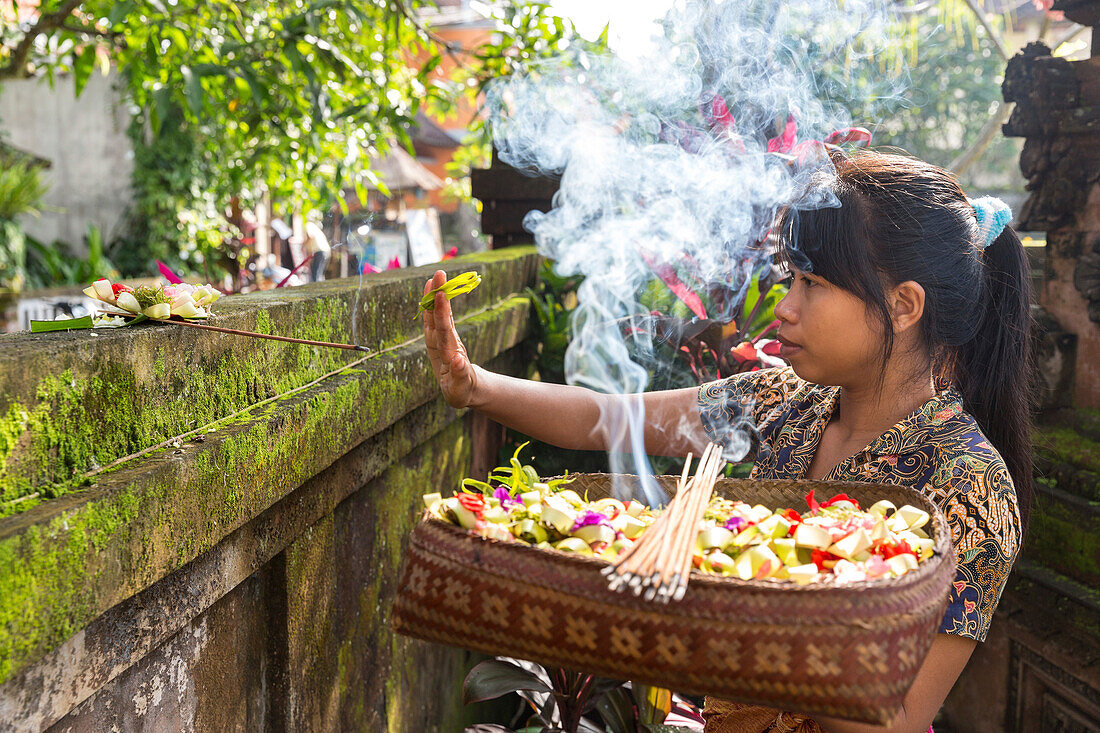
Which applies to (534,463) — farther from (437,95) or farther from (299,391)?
(437,95)

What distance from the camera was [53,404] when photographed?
1.03 metres

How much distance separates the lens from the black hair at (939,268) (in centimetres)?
172

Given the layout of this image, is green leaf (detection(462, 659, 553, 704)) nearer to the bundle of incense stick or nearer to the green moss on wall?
the bundle of incense stick

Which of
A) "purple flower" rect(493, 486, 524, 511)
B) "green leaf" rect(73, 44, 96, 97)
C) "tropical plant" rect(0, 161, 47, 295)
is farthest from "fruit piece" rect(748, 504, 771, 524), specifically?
"tropical plant" rect(0, 161, 47, 295)

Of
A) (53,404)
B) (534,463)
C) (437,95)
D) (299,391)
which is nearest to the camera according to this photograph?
(53,404)

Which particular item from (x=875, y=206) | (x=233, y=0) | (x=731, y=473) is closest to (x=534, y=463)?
(x=731, y=473)

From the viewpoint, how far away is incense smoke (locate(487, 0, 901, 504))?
290cm

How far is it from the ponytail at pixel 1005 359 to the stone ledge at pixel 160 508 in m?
1.36

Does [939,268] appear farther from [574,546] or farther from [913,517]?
[574,546]

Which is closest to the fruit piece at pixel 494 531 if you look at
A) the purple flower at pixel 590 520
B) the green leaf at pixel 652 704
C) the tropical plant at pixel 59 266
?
the purple flower at pixel 590 520

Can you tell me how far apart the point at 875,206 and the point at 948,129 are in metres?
21.5

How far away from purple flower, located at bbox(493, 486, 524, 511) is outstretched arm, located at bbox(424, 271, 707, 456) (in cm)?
52

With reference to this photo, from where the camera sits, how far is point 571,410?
2.11m

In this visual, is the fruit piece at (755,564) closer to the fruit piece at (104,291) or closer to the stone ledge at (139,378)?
the stone ledge at (139,378)
